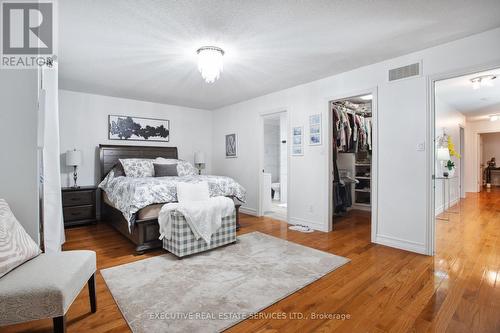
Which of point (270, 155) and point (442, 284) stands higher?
point (270, 155)

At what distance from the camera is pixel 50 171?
2.28m

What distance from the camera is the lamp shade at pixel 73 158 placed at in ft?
14.2

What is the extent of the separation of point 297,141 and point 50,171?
134 inches

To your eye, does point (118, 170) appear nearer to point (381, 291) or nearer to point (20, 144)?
point (20, 144)

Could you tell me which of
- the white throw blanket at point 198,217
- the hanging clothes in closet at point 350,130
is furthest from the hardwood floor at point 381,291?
the hanging clothes in closet at point 350,130

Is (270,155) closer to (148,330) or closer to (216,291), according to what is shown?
(216,291)

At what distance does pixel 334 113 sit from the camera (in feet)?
14.6

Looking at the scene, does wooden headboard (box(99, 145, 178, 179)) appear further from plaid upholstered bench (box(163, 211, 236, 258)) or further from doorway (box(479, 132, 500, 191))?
doorway (box(479, 132, 500, 191))

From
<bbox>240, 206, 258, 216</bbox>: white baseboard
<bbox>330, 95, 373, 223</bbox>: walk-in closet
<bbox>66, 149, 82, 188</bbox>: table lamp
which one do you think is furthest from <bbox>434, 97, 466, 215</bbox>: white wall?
<bbox>66, 149, 82, 188</bbox>: table lamp

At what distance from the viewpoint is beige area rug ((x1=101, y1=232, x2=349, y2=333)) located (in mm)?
1760

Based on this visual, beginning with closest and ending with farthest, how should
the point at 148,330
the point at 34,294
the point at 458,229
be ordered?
1. the point at 34,294
2. the point at 148,330
3. the point at 458,229

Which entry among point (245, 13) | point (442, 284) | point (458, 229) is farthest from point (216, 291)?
point (458, 229)

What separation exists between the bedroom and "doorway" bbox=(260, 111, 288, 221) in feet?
2.07

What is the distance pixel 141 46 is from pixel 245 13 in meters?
1.33
